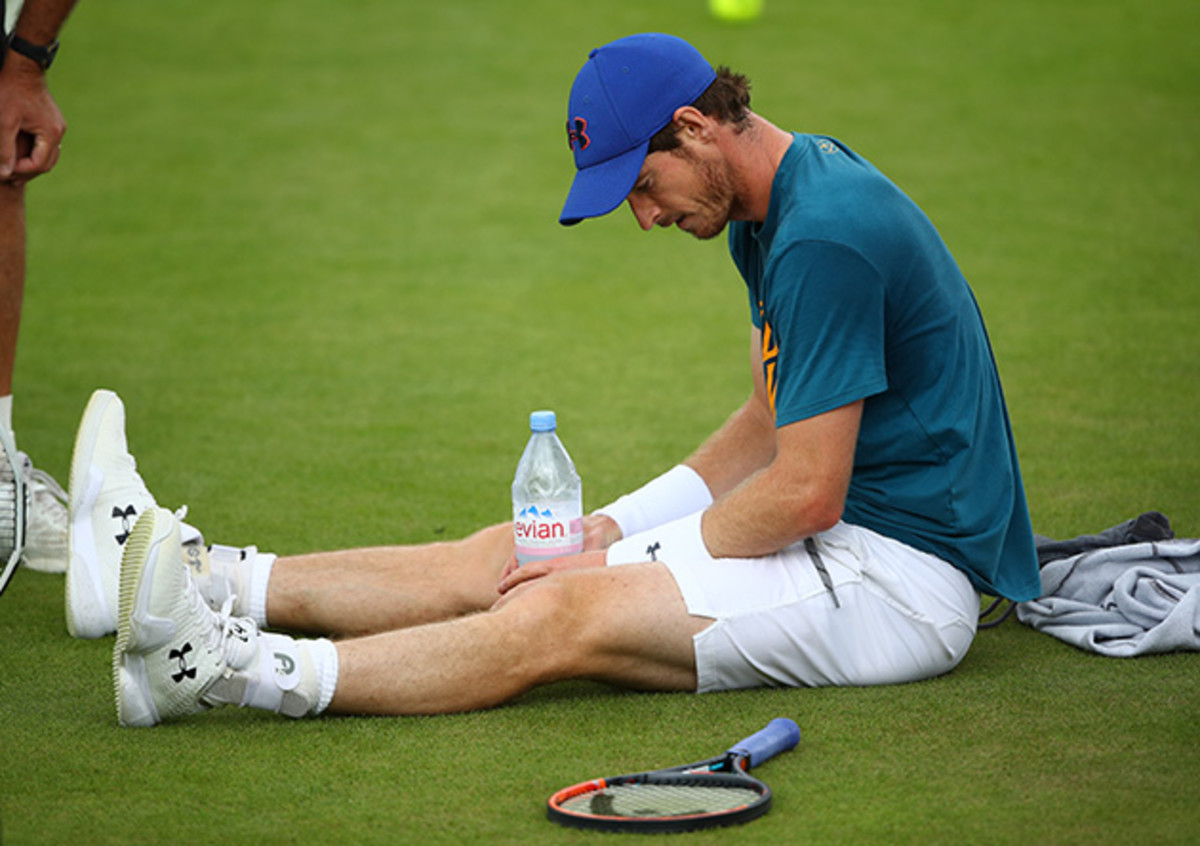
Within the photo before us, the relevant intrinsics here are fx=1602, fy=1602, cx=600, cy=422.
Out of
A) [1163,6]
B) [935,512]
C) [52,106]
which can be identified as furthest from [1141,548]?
[1163,6]

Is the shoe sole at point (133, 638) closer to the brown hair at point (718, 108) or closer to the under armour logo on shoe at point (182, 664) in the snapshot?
the under armour logo on shoe at point (182, 664)

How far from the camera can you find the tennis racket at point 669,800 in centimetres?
271

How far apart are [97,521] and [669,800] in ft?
5.45

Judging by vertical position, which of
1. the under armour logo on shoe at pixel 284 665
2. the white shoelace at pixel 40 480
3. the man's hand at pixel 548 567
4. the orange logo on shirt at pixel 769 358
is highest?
the orange logo on shirt at pixel 769 358

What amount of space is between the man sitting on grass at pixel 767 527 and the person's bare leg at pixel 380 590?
0.29 metres

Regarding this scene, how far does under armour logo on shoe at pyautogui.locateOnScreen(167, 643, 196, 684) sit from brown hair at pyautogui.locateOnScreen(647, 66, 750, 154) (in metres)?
1.35

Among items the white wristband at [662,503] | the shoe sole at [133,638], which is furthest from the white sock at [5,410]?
the white wristband at [662,503]

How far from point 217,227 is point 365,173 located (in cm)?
126

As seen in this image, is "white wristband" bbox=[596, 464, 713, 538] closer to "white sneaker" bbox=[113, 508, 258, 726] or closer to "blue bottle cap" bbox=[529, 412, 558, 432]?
"blue bottle cap" bbox=[529, 412, 558, 432]

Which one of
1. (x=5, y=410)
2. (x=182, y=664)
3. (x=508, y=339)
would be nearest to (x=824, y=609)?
(x=182, y=664)

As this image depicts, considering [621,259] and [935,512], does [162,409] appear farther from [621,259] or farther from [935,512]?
[935,512]

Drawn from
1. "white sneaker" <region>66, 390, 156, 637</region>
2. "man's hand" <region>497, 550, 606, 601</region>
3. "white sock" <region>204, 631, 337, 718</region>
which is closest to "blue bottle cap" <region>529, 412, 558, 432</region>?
"man's hand" <region>497, 550, 606, 601</region>

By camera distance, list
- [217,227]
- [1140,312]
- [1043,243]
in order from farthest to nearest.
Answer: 1. [217,227]
2. [1043,243]
3. [1140,312]

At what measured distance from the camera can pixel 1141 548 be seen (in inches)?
148
